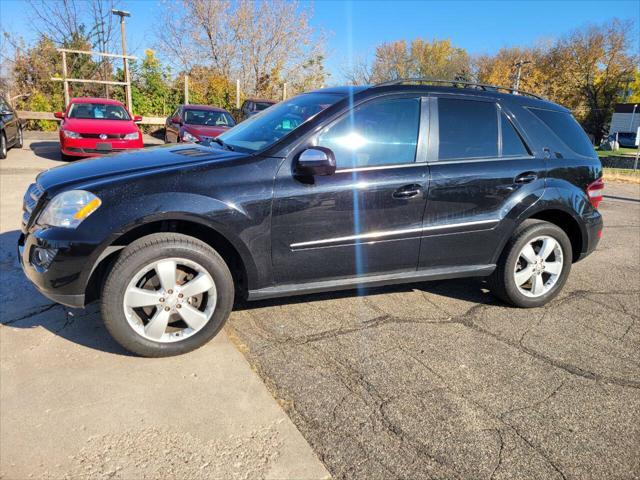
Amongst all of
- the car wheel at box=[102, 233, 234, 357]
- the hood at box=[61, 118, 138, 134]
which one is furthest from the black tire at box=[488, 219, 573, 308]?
the hood at box=[61, 118, 138, 134]

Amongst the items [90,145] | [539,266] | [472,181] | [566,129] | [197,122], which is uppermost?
[197,122]

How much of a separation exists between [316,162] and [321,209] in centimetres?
32

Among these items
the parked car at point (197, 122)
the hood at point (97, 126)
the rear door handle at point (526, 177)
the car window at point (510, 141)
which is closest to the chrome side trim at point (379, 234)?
the rear door handle at point (526, 177)

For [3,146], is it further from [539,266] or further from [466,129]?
[539,266]

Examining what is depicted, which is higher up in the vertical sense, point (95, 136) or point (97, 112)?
point (97, 112)

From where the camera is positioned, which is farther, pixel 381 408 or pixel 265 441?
pixel 381 408

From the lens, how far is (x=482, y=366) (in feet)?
10.3

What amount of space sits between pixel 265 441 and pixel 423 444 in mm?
768

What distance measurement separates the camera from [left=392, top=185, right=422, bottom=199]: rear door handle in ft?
11.3

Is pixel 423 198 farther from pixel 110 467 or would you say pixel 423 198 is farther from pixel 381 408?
pixel 110 467

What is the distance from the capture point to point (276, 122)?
12.4 ft

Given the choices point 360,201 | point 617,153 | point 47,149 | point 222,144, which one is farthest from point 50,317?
point 617,153

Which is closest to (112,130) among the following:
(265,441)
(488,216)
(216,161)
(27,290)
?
Result: (27,290)

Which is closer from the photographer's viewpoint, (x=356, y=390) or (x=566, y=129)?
(x=356, y=390)
